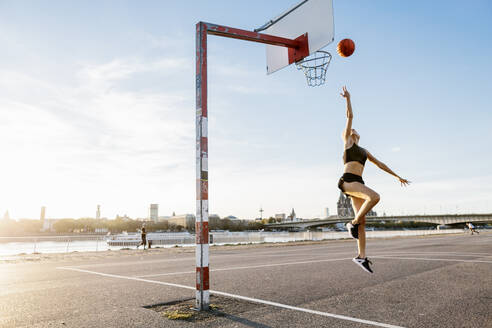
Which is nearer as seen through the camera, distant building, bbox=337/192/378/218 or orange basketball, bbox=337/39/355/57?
orange basketball, bbox=337/39/355/57

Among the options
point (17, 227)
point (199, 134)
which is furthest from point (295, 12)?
point (17, 227)

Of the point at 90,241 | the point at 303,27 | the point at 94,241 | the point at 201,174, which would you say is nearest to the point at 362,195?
the point at 201,174

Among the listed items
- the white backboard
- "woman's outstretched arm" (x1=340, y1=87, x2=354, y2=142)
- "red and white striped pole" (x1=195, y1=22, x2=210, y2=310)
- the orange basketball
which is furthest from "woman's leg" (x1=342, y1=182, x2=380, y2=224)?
the white backboard

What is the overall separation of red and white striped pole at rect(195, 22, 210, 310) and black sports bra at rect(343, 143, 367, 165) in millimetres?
2734

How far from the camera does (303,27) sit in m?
6.93

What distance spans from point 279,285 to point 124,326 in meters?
4.20

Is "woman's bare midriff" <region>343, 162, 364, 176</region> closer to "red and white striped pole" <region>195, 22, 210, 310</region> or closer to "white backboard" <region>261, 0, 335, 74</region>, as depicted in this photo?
"red and white striped pole" <region>195, 22, 210, 310</region>

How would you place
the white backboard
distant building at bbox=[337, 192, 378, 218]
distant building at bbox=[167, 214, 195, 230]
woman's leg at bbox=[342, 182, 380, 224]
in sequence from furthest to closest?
1. distant building at bbox=[167, 214, 195, 230]
2. the white backboard
3. distant building at bbox=[337, 192, 378, 218]
4. woman's leg at bbox=[342, 182, 380, 224]

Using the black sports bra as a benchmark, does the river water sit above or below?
below

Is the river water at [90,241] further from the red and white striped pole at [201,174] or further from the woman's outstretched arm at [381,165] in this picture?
the woman's outstretched arm at [381,165]

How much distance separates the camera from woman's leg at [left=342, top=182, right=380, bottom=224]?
4.16 meters

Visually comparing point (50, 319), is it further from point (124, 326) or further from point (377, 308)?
point (377, 308)

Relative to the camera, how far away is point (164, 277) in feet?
31.4

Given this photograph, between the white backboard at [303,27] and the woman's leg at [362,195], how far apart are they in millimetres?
3099
